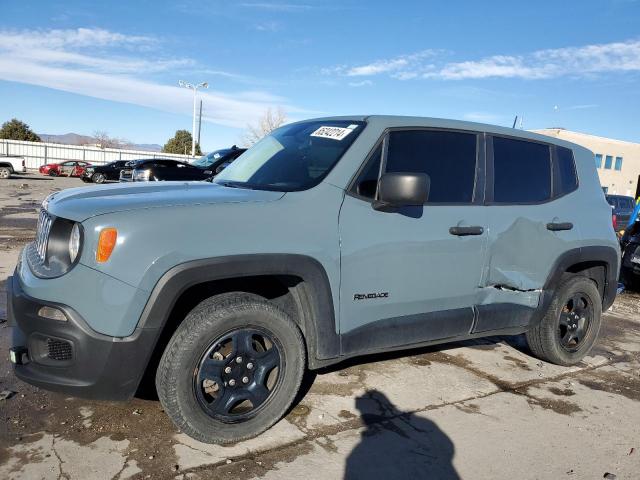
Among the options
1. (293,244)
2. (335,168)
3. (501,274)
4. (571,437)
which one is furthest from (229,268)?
(571,437)

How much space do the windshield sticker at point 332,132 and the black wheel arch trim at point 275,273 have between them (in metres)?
0.94

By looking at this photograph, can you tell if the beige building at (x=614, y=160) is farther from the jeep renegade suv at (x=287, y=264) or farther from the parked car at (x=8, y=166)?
the jeep renegade suv at (x=287, y=264)

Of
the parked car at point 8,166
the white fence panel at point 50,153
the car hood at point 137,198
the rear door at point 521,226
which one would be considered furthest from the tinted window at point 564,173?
the white fence panel at point 50,153

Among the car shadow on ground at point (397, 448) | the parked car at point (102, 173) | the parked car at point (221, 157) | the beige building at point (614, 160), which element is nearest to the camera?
the car shadow on ground at point (397, 448)

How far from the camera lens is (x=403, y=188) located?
9.78ft

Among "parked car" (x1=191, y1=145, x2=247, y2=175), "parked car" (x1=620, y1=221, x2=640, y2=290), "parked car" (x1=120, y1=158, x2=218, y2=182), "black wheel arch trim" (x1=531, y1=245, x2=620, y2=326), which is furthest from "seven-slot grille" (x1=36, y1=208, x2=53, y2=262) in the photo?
"parked car" (x1=620, y1=221, x2=640, y2=290)

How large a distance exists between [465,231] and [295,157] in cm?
124

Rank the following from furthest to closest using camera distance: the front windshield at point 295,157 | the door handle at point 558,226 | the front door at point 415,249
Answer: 1. the door handle at point 558,226
2. the front windshield at point 295,157
3. the front door at point 415,249

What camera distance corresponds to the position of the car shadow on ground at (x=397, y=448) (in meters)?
2.77

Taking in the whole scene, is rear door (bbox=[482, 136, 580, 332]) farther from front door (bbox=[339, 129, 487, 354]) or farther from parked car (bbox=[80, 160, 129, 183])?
parked car (bbox=[80, 160, 129, 183])

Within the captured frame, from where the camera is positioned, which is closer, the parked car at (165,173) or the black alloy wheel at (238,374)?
the black alloy wheel at (238,374)

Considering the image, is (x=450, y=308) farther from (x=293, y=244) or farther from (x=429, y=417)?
(x=293, y=244)

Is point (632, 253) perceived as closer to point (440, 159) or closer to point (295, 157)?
point (440, 159)

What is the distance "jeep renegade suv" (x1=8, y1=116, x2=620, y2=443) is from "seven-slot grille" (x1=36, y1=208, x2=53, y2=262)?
2 centimetres
